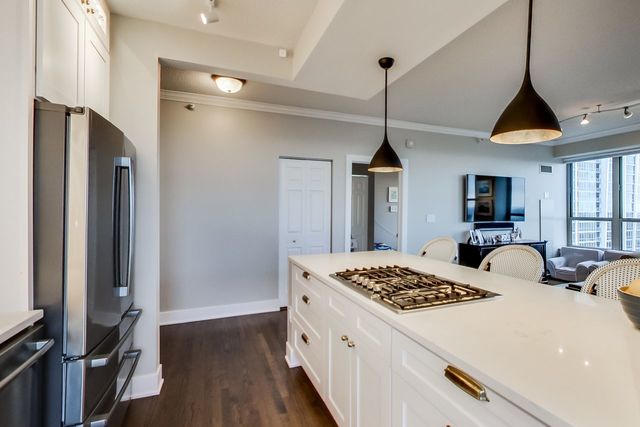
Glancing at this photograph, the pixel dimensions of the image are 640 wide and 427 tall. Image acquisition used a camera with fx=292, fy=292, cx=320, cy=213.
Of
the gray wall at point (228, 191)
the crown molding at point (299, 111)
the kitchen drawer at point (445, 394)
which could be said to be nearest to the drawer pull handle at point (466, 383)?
the kitchen drawer at point (445, 394)

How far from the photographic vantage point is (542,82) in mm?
3084

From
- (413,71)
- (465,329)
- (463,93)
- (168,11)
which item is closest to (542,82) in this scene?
(463,93)

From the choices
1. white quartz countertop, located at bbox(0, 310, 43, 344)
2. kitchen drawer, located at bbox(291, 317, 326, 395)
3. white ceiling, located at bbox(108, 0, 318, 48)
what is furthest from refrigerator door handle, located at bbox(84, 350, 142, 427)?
white ceiling, located at bbox(108, 0, 318, 48)

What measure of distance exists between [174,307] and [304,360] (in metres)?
2.03

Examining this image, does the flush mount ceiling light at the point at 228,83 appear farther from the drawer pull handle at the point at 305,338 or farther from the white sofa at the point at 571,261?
the white sofa at the point at 571,261

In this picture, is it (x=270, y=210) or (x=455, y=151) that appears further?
(x=455, y=151)

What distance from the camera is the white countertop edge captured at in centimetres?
60

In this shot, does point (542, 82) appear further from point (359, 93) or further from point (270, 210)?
point (270, 210)

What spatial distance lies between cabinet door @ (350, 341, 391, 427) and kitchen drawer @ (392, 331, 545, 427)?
0.11 metres

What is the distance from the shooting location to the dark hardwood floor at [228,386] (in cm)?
185

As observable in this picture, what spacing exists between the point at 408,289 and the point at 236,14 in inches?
87.2

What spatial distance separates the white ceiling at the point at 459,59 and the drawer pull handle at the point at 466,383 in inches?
69.4

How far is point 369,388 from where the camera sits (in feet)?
4.23

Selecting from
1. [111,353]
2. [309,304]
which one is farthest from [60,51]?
[309,304]
